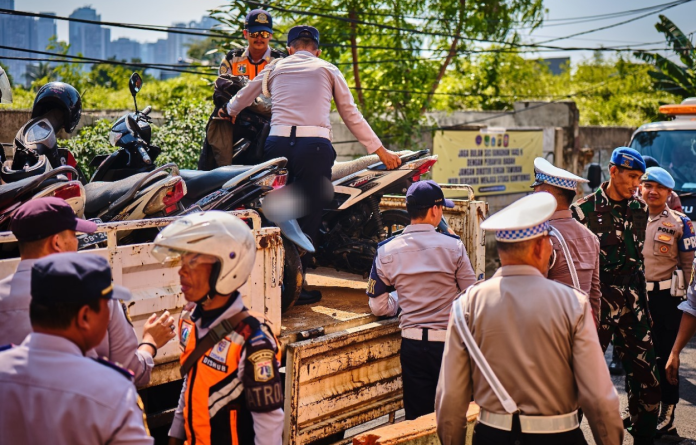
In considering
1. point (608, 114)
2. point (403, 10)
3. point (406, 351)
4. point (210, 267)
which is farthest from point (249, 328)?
point (608, 114)

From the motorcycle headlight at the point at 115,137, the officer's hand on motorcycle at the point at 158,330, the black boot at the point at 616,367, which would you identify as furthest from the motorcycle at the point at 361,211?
the officer's hand on motorcycle at the point at 158,330

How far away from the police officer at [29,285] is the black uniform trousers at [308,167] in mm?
2526

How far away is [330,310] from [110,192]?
1583 millimetres

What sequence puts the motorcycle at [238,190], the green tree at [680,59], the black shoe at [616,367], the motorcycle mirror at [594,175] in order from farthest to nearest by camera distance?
the green tree at [680,59] → the motorcycle mirror at [594,175] → the black shoe at [616,367] → the motorcycle at [238,190]

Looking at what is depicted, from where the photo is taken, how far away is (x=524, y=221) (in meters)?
2.96

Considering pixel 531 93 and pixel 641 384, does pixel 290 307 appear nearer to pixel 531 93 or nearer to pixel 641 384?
pixel 641 384

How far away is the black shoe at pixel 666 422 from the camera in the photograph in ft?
19.2

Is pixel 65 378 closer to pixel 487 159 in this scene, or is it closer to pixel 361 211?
pixel 361 211

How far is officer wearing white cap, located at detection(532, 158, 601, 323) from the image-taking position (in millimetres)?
4391

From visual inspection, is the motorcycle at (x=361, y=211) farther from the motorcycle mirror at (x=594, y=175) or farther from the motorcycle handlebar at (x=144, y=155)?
the motorcycle mirror at (x=594, y=175)

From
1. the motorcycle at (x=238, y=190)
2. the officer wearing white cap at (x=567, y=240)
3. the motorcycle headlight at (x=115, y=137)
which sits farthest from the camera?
the motorcycle headlight at (x=115, y=137)

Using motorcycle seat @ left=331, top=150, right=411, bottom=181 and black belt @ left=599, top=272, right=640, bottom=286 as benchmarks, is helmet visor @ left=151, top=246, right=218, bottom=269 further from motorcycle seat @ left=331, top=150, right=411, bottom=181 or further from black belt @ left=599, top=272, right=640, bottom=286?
black belt @ left=599, top=272, right=640, bottom=286

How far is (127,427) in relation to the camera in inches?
83.2

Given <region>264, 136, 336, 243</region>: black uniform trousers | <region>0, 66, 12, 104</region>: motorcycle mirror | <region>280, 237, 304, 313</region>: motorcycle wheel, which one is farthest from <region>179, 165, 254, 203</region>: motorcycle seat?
<region>0, 66, 12, 104</region>: motorcycle mirror
